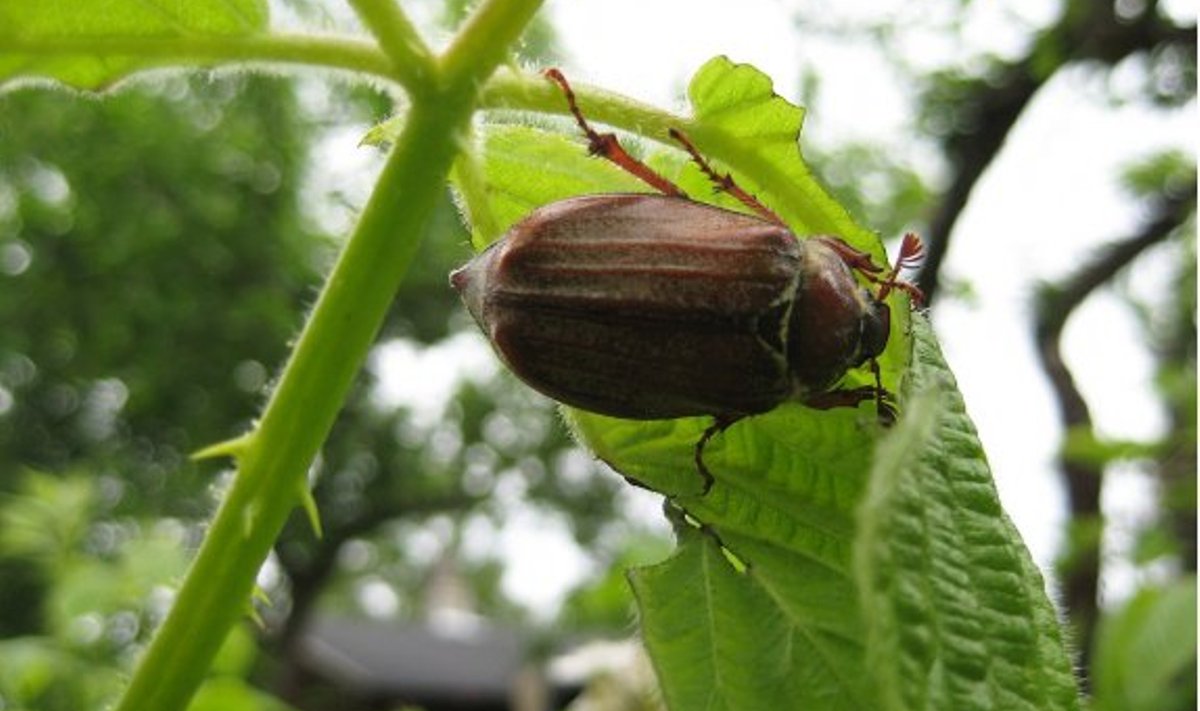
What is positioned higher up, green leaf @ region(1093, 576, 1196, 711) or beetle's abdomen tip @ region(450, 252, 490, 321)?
green leaf @ region(1093, 576, 1196, 711)

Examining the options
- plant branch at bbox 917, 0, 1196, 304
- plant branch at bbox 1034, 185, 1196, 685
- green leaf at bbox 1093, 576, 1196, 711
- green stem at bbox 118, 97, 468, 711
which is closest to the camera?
green stem at bbox 118, 97, 468, 711

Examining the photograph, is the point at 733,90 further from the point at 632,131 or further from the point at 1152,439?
the point at 1152,439

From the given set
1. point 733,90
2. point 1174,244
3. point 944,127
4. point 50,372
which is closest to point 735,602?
point 733,90

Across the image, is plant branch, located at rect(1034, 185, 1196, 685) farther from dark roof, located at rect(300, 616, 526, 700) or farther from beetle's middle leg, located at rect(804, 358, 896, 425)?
dark roof, located at rect(300, 616, 526, 700)

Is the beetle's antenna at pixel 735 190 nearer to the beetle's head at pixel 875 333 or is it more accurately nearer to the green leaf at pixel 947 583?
the beetle's head at pixel 875 333

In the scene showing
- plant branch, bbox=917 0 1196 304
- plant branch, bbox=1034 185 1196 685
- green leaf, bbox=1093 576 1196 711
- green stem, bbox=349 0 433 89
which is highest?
plant branch, bbox=917 0 1196 304

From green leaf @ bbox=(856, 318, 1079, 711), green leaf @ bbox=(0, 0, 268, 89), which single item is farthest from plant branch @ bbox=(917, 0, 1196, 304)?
green leaf @ bbox=(856, 318, 1079, 711)

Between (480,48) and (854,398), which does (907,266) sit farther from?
(480,48)

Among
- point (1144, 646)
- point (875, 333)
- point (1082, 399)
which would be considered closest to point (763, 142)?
point (875, 333)
